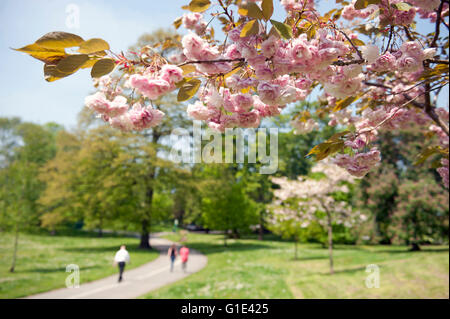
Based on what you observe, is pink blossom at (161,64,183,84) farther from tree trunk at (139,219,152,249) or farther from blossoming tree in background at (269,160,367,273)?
tree trunk at (139,219,152,249)

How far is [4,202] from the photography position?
427 inches

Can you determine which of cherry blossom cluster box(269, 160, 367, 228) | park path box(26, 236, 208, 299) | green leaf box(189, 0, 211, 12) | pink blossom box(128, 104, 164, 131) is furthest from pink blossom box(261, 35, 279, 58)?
cherry blossom cluster box(269, 160, 367, 228)

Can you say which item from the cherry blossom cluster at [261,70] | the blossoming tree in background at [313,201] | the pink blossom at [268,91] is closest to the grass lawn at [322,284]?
the blossoming tree in background at [313,201]

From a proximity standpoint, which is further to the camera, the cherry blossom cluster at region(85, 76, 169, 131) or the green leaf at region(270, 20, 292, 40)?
the cherry blossom cluster at region(85, 76, 169, 131)

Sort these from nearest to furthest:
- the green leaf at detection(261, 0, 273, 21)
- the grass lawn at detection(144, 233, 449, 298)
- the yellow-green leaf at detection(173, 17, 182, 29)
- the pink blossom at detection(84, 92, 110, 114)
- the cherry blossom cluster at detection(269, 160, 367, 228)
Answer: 1. the green leaf at detection(261, 0, 273, 21)
2. the pink blossom at detection(84, 92, 110, 114)
3. the yellow-green leaf at detection(173, 17, 182, 29)
4. the grass lawn at detection(144, 233, 449, 298)
5. the cherry blossom cluster at detection(269, 160, 367, 228)

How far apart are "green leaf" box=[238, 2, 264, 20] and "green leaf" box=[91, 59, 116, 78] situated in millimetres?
526

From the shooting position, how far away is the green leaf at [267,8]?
988mm

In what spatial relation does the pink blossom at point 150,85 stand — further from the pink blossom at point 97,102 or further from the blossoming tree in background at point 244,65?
the pink blossom at point 97,102

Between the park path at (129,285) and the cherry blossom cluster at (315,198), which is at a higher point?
the cherry blossom cluster at (315,198)

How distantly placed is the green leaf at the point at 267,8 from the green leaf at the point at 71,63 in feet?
2.17

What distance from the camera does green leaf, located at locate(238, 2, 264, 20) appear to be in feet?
3.25
